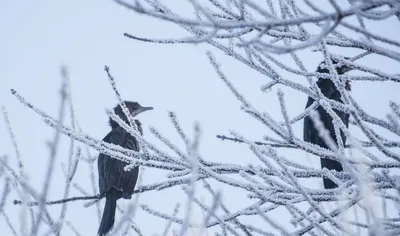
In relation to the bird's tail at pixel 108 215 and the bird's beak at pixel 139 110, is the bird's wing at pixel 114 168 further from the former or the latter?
the bird's beak at pixel 139 110

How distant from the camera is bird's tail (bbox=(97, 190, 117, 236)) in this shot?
5781 mm

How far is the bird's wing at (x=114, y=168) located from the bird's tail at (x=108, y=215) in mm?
98

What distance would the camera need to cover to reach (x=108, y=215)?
5934 millimetres

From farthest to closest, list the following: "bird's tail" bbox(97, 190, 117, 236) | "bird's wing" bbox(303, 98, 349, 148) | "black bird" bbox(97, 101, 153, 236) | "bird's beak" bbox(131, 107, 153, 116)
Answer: "bird's beak" bbox(131, 107, 153, 116), "black bird" bbox(97, 101, 153, 236), "bird's wing" bbox(303, 98, 349, 148), "bird's tail" bbox(97, 190, 117, 236)

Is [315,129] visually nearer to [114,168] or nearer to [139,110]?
[114,168]

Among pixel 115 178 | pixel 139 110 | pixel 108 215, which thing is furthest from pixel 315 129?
pixel 139 110

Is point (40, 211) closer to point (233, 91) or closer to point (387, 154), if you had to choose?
point (233, 91)

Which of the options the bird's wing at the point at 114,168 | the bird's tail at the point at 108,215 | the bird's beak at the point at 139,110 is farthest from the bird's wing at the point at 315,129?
the bird's beak at the point at 139,110

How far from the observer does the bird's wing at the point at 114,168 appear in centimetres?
641

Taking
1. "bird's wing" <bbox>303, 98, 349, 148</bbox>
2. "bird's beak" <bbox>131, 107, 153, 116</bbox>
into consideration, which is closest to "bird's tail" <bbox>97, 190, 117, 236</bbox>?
"bird's beak" <bbox>131, 107, 153, 116</bbox>

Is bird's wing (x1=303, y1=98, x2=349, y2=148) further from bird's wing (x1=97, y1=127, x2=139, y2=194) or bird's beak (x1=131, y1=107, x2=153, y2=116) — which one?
bird's beak (x1=131, y1=107, x2=153, y2=116)

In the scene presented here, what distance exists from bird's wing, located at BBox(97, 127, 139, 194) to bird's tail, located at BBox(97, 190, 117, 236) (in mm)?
98

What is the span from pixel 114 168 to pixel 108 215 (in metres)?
0.74

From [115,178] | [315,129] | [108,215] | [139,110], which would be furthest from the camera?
[139,110]
